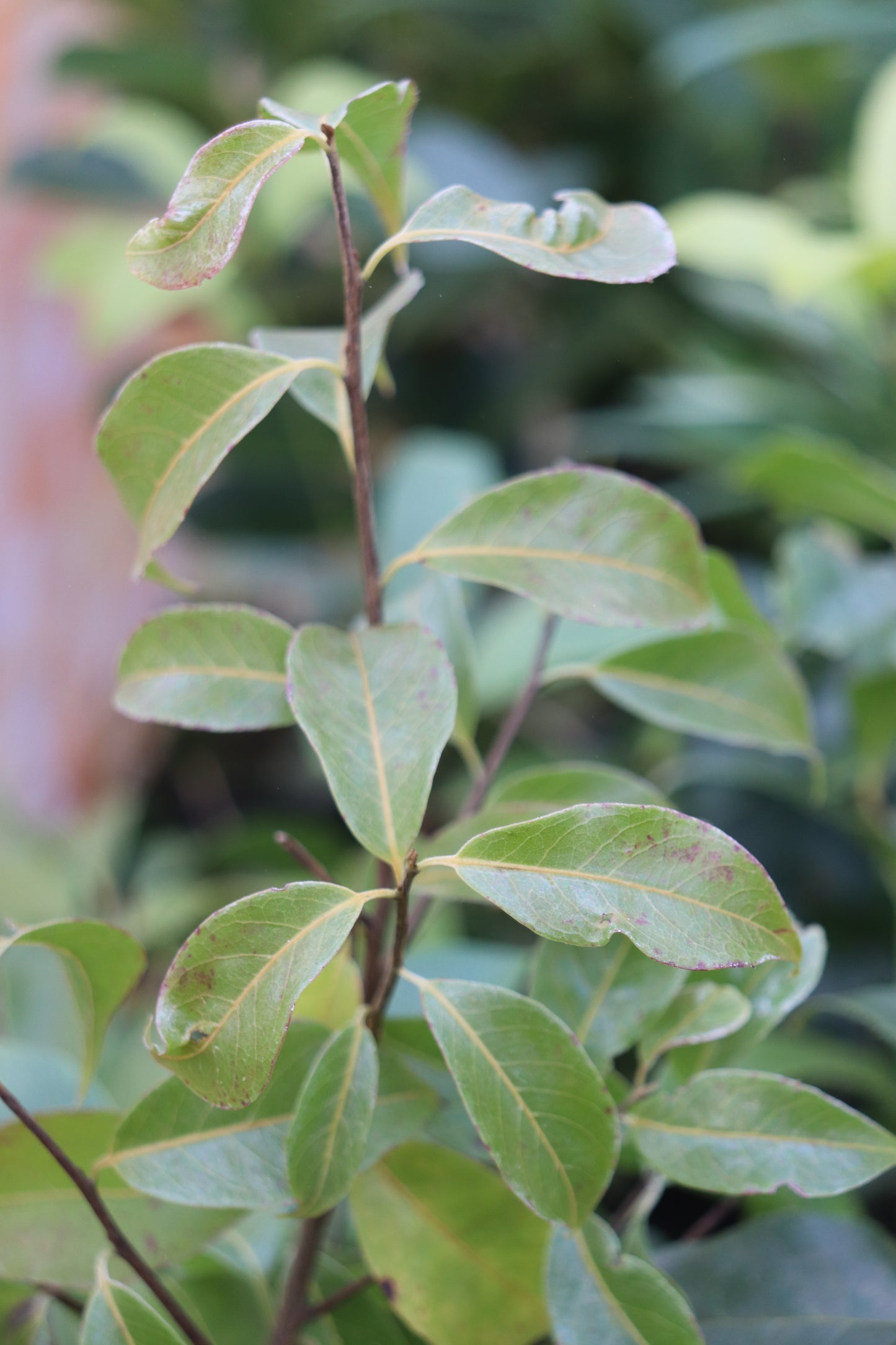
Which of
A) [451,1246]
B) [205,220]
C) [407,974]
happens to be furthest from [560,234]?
[451,1246]

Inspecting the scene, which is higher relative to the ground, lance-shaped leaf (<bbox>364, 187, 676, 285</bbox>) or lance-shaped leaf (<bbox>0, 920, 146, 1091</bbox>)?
lance-shaped leaf (<bbox>364, 187, 676, 285</bbox>)

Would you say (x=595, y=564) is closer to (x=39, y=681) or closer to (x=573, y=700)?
(x=573, y=700)

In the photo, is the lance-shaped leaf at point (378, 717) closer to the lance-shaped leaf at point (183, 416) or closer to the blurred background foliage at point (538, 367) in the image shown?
the lance-shaped leaf at point (183, 416)

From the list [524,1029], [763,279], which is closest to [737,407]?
[763,279]

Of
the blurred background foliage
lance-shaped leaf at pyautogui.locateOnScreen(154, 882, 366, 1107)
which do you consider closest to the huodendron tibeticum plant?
lance-shaped leaf at pyautogui.locateOnScreen(154, 882, 366, 1107)

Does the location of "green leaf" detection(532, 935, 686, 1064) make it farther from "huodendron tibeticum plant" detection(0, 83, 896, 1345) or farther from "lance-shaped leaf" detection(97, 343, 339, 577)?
"lance-shaped leaf" detection(97, 343, 339, 577)

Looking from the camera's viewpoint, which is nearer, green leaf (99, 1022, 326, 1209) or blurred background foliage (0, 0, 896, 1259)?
Result: green leaf (99, 1022, 326, 1209)

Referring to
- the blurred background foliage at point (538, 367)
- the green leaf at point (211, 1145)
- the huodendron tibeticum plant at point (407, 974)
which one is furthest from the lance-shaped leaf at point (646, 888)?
the blurred background foliage at point (538, 367)

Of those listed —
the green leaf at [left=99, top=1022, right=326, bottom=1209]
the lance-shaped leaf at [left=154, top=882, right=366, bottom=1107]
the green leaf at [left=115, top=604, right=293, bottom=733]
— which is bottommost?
the green leaf at [left=99, top=1022, right=326, bottom=1209]
